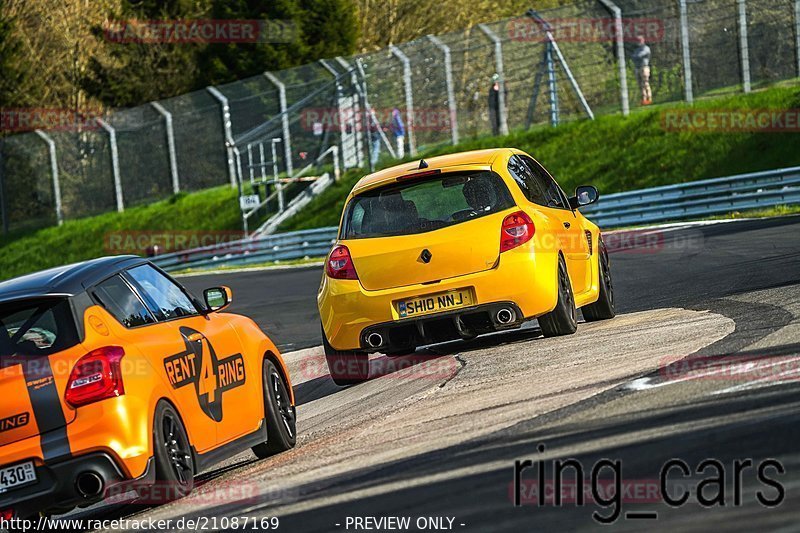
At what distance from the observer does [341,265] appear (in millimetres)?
11664

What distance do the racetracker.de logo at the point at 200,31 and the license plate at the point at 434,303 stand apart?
45279 millimetres

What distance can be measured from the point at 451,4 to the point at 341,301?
48227mm

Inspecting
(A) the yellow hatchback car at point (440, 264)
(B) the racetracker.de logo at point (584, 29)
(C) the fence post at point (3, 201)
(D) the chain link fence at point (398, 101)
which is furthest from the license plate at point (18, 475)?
(C) the fence post at point (3, 201)

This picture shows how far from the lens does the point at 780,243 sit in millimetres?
18094

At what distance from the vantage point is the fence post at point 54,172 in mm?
46312

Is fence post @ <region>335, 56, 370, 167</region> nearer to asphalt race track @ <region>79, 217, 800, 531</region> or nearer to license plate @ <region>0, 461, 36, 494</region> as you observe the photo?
asphalt race track @ <region>79, 217, 800, 531</region>

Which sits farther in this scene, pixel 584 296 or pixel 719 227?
pixel 719 227

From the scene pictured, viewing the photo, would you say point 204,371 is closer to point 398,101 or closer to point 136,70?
point 398,101

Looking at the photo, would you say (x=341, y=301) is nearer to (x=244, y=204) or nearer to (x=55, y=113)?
(x=244, y=204)

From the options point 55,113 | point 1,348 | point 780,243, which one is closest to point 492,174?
point 1,348

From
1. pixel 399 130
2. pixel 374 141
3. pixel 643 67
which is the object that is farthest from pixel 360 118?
pixel 643 67

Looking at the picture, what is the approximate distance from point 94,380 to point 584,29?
27465 millimetres

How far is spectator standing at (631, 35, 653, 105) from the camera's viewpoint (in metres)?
32.5

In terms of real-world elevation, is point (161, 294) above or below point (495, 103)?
above
